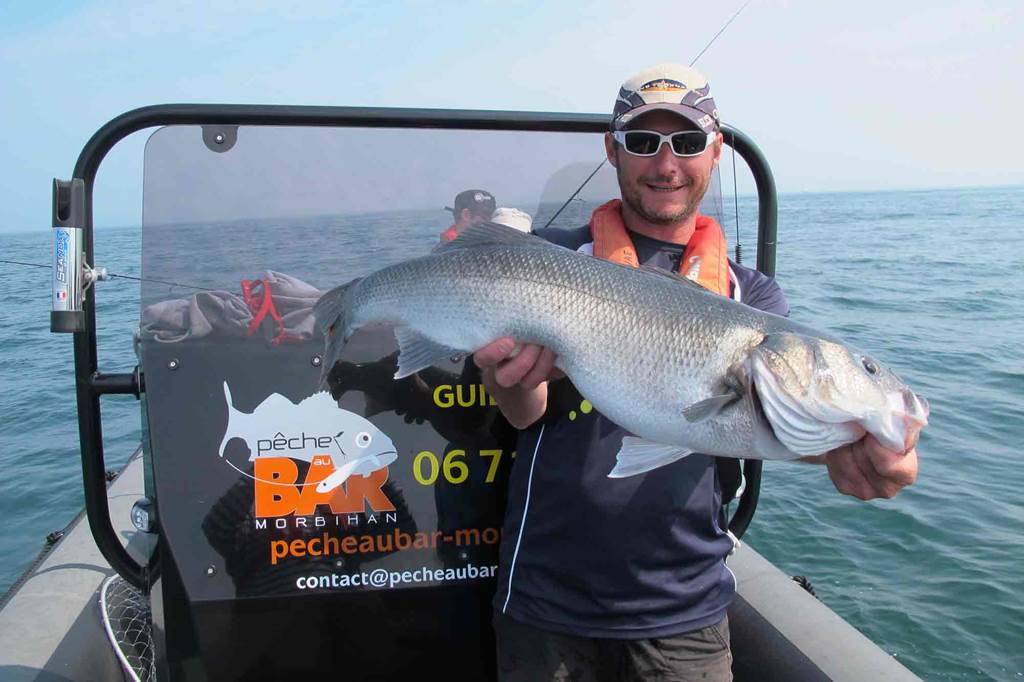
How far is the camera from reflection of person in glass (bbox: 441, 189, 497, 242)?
124 inches

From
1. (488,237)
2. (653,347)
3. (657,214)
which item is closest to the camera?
(653,347)

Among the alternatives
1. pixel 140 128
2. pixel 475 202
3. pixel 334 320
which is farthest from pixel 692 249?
pixel 140 128

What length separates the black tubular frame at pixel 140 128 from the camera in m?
2.82

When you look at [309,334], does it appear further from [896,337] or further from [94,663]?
[896,337]

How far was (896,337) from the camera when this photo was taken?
12.4 metres

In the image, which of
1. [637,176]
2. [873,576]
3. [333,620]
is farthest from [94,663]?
[873,576]

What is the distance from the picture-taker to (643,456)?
7.64ft

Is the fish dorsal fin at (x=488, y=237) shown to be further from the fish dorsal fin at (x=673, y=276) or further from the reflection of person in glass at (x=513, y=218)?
the reflection of person in glass at (x=513, y=218)

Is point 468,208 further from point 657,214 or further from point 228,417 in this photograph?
point 228,417

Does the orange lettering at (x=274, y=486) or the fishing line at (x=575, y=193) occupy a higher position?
the fishing line at (x=575, y=193)

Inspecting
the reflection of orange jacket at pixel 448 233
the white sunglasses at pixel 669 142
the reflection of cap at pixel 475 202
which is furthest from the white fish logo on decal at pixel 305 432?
the white sunglasses at pixel 669 142

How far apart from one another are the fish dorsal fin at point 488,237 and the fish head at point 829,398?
2.64 ft

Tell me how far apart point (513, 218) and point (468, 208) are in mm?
190

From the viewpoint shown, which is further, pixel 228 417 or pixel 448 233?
pixel 448 233
